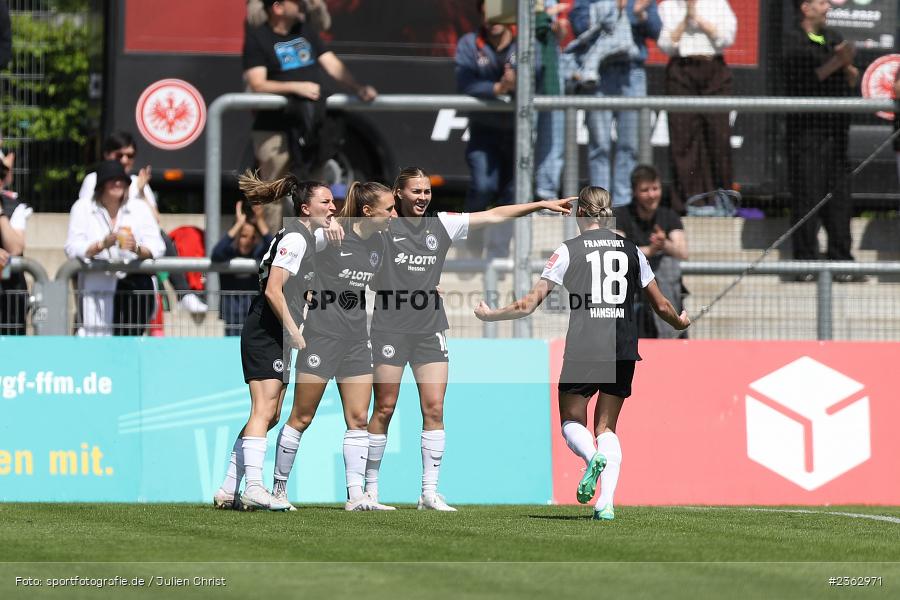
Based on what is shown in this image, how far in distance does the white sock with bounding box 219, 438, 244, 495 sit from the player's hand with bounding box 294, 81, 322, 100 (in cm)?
366

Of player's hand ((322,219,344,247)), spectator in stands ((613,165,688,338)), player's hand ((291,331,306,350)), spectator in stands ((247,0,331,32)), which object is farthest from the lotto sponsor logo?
spectator in stands ((247,0,331,32))

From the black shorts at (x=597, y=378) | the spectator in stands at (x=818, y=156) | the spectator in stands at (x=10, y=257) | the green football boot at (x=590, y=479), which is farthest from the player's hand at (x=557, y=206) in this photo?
the spectator in stands at (x=10, y=257)

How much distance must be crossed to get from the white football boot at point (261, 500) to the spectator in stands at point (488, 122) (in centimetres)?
354

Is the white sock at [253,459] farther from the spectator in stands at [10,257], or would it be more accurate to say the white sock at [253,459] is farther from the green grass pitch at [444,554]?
the spectator in stands at [10,257]

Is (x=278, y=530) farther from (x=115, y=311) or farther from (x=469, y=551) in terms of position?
(x=115, y=311)

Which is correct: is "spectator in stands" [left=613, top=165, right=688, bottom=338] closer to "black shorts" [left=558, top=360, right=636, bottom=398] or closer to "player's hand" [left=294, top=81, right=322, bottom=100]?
"player's hand" [left=294, top=81, right=322, bottom=100]

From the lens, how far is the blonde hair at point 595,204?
9.39 metres

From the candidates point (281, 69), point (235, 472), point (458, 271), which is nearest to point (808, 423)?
point (458, 271)

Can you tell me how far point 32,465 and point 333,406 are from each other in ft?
7.45

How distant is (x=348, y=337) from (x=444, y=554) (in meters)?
2.86

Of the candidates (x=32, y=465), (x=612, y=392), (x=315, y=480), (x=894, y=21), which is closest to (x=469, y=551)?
(x=612, y=392)

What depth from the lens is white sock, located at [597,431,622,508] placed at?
9.21 meters

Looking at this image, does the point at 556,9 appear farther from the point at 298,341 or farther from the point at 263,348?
the point at 298,341

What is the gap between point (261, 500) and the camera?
31.2 ft
